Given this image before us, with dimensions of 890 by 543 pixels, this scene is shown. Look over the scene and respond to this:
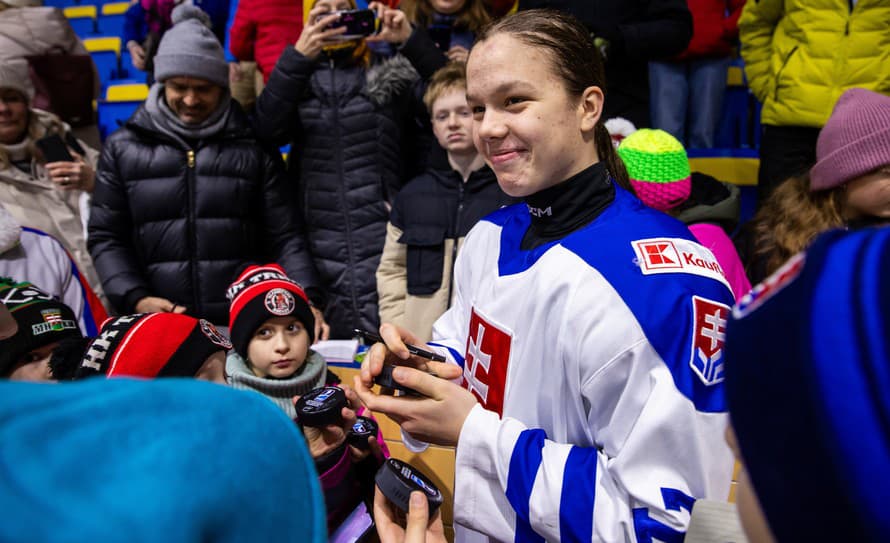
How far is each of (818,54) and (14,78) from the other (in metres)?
3.62

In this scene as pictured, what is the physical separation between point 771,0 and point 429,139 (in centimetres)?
175

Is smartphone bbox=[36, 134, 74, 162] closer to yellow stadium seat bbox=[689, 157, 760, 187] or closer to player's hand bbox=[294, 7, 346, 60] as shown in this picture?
player's hand bbox=[294, 7, 346, 60]

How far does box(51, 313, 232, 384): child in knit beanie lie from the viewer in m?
1.35

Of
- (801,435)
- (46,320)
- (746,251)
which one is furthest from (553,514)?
(746,251)

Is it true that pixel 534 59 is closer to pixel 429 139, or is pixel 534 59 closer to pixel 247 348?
pixel 247 348

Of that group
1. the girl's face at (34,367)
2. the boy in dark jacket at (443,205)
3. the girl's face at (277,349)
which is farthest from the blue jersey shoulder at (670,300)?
the boy in dark jacket at (443,205)

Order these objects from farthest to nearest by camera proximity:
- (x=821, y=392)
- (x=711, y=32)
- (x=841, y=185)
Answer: (x=711, y=32)
(x=841, y=185)
(x=821, y=392)

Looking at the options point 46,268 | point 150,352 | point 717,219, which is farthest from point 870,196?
point 46,268

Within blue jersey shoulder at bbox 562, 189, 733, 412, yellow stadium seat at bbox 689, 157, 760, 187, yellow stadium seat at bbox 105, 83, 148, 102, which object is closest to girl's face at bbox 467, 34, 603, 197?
blue jersey shoulder at bbox 562, 189, 733, 412

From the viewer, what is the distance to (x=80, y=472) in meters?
0.41

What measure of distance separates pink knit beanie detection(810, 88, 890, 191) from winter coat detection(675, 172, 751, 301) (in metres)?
0.37

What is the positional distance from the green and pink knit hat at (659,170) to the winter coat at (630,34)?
0.85 meters

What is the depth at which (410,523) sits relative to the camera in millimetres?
946

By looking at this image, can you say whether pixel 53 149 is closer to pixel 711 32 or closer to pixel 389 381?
pixel 389 381
